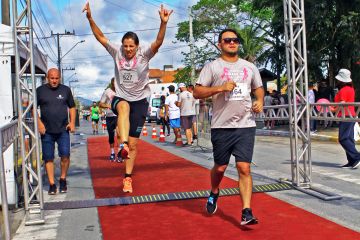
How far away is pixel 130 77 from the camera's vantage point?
20.2ft

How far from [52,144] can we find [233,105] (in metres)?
3.16

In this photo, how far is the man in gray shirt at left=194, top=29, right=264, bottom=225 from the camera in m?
4.89

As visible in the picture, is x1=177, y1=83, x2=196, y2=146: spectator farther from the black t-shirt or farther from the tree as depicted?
the tree

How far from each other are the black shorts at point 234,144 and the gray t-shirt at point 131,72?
160 centimetres

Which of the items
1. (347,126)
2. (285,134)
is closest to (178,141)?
(285,134)

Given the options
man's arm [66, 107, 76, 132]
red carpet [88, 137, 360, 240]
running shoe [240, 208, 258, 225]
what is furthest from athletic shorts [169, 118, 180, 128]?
running shoe [240, 208, 258, 225]

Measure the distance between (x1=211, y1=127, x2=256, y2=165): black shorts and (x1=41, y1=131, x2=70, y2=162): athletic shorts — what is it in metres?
2.86

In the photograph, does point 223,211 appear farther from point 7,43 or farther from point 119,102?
point 7,43

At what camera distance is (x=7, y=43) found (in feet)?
20.2

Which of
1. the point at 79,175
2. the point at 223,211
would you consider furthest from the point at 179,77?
the point at 223,211

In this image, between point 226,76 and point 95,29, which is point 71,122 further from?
point 226,76

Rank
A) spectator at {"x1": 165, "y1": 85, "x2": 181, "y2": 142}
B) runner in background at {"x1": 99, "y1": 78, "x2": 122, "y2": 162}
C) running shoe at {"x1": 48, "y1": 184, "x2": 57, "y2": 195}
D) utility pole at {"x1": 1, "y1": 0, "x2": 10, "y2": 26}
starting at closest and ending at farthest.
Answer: running shoe at {"x1": 48, "y1": 184, "x2": 57, "y2": 195} → runner in background at {"x1": 99, "y1": 78, "x2": 122, "y2": 162} → spectator at {"x1": 165, "y1": 85, "x2": 181, "y2": 142} → utility pole at {"x1": 1, "y1": 0, "x2": 10, "y2": 26}

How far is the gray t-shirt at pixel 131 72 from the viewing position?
614 cm

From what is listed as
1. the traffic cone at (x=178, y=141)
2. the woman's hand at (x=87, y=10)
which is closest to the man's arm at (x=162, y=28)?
the woman's hand at (x=87, y=10)
